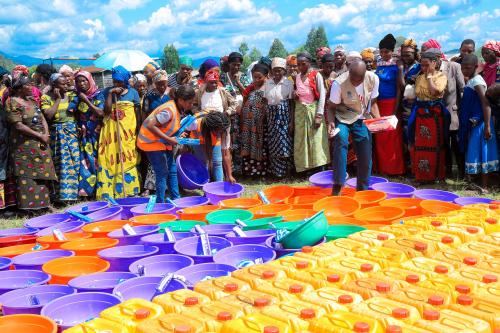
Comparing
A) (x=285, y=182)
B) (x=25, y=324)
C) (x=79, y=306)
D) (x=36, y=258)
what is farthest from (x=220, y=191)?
(x=25, y=324)

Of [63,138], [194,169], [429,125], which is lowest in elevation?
[194,169]

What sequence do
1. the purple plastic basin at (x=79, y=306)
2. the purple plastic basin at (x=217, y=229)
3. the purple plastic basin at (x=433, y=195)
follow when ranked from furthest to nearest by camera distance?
the purple plastic basin at (x=433, y=195), the purple plastic basin at (x=217, y=229), the purple plastic basin at (x=79, y=306)

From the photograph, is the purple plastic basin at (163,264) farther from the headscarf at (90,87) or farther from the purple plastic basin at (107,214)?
the headscarf at (90,87)

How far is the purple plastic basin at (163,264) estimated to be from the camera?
3.38m

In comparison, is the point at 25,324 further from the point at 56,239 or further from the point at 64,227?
the point at 64,227

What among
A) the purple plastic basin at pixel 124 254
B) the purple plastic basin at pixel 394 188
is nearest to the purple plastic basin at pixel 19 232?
the purple plastic basin at pixel 124 254

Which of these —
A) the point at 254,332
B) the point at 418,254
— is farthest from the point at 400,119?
the point at 254,332

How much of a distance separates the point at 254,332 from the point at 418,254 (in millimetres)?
1160

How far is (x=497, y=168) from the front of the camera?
6055 millimetres

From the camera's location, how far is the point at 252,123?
7273 millimetres

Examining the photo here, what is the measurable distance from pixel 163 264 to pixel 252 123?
13.3ft

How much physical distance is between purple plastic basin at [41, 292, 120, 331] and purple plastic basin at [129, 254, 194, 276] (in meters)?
0.56

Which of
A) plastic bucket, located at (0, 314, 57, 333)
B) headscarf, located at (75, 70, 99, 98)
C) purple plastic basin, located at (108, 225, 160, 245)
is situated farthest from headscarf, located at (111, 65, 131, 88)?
plastic bucket, located at (0, 314, 57, 333)

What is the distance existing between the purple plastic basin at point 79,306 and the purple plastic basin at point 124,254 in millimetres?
668
